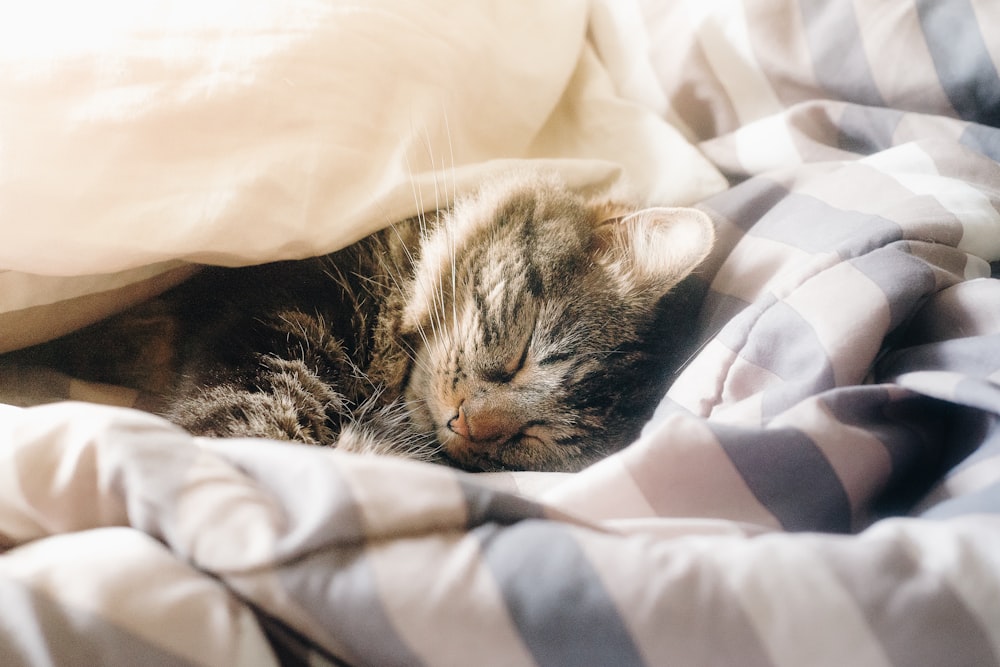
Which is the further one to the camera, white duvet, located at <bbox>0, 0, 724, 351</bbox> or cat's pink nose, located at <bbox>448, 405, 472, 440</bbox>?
cat's pink nose, located at <bbox>448, 405, 472, 440</bbox>

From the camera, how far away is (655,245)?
1054 mm

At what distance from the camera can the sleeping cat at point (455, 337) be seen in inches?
36.9

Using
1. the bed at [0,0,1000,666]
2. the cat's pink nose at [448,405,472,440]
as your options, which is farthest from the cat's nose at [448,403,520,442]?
the bed at [0,0,1000,666]

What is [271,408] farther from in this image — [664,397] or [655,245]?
[655,245]

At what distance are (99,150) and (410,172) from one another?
0.41 metres

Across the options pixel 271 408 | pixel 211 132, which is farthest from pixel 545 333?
pixel 211 132

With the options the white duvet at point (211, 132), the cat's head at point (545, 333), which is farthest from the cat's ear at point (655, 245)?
the white duvet at point (211, 132)

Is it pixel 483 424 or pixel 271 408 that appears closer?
pixel 271 408

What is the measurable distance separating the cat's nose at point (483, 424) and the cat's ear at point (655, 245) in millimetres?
297

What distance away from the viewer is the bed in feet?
1.44

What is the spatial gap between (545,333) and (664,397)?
203 mm

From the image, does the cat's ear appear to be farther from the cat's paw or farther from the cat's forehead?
the cat's paw

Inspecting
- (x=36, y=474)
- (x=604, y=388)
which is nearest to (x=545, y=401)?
(x=604, y=388)

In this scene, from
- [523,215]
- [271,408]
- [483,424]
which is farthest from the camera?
[523,215]
